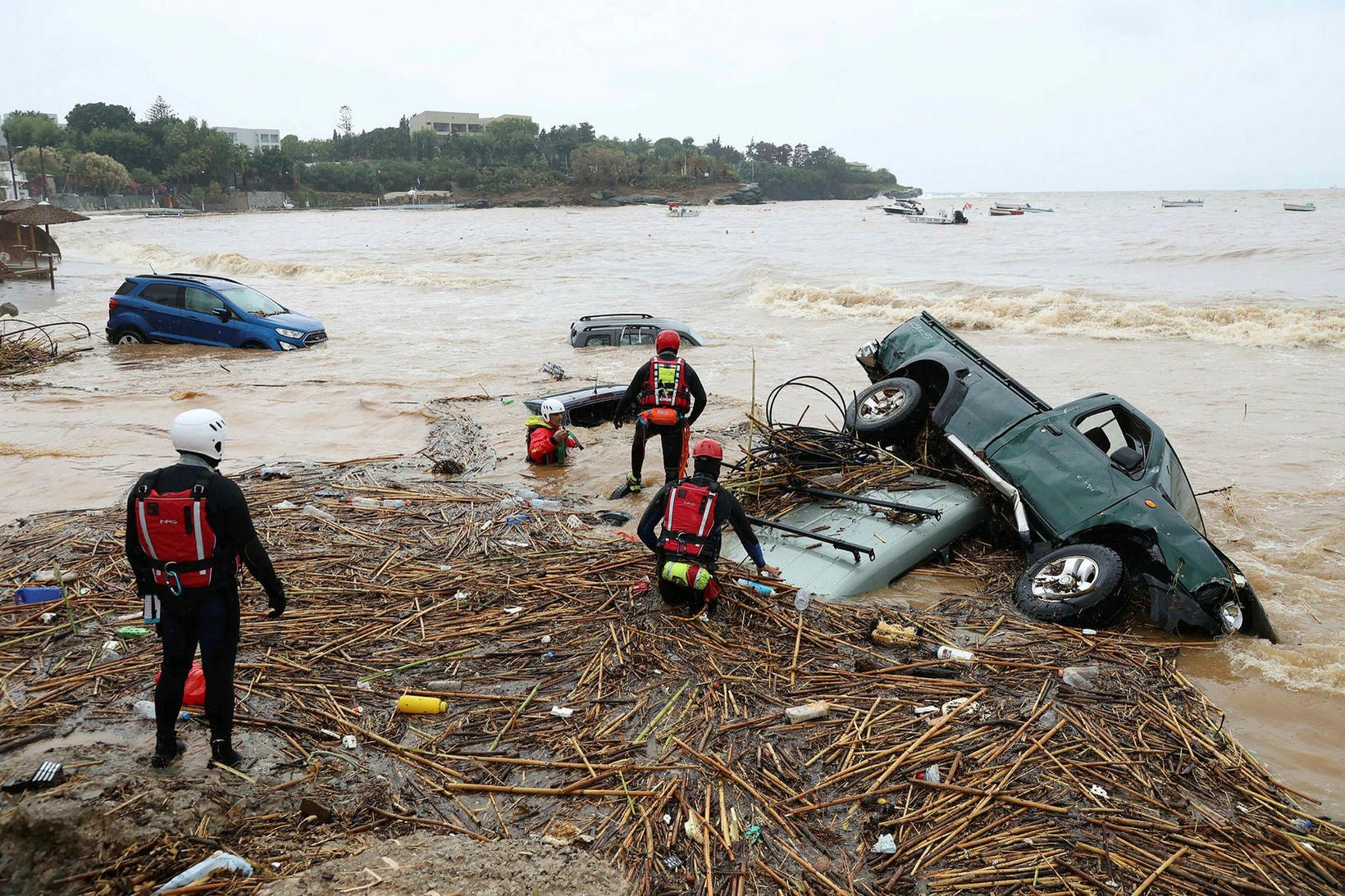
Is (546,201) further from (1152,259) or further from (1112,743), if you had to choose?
(1112,743)

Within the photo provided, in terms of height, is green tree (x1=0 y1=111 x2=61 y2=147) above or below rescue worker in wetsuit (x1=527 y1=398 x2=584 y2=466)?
above

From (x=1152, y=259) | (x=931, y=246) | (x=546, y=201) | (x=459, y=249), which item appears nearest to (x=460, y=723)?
(x=1152, y=259)

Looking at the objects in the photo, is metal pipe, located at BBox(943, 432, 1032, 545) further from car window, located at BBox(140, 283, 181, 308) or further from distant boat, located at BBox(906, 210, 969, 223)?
distant boat, located at BBox(906, 210, 969, 223)

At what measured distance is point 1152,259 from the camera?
3734 centimetres

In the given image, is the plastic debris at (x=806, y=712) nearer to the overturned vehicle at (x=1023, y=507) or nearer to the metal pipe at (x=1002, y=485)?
the overturned vehicle at (x=1023, y=507)

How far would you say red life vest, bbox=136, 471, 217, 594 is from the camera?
3.69 m

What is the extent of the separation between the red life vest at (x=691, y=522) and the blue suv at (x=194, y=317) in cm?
1490

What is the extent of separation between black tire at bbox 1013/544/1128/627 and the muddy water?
2.28 ft

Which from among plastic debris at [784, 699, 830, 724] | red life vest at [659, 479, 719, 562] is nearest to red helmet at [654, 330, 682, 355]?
red life vest at [659, 479, 719, 562]

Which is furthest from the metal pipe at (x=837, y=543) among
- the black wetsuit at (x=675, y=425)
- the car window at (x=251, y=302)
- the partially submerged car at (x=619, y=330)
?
the car window at (x=251, y=302)

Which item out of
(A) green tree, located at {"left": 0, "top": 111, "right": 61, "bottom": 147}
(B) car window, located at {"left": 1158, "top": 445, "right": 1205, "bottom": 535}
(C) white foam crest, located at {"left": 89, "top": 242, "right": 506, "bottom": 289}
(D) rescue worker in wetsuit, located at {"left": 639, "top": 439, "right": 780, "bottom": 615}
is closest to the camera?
(D) rescue worker in wetsuit, located at {"left": 639, "top": 439, "right": 780, "bottom": 615}

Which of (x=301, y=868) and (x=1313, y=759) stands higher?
(x=301, y=868)

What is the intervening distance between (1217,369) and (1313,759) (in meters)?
15.0

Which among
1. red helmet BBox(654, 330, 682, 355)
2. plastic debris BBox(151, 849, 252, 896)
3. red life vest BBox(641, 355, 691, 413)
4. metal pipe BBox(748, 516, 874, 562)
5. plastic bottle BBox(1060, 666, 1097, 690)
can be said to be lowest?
plastic bottle BBox(1060, 666, 1097, 690)
